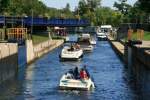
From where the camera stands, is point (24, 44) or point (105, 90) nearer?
point (105, 90)

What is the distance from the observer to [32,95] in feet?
186

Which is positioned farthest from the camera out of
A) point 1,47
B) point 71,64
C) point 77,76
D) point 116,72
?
point 71,64

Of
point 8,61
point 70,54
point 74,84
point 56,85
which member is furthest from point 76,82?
point 70,54

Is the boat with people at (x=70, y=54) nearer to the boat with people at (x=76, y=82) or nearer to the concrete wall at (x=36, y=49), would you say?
the concrete wall at (x=36, y=49)

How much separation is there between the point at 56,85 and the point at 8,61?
9.12 m

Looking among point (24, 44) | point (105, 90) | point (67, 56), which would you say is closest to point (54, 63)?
point (67, 56)

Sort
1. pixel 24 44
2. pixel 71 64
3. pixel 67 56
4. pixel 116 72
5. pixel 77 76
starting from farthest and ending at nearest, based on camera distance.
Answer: pixel 67 56
pixel 71 64
pixel 24 44
pixel 116 72
pixel 77 76

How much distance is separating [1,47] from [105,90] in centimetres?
1449

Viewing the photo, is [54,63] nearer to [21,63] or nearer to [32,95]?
[21,63]

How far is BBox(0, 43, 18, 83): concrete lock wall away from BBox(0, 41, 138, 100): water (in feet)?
3.41

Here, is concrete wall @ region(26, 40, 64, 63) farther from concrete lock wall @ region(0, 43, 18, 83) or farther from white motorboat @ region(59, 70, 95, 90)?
white motorboat @ region(59, 70, 95, 90)

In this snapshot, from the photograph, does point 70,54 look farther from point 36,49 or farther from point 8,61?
point 8,61

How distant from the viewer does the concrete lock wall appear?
217 feet

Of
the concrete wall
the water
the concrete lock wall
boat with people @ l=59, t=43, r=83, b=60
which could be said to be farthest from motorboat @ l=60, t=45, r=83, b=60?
the concrete lock wall
